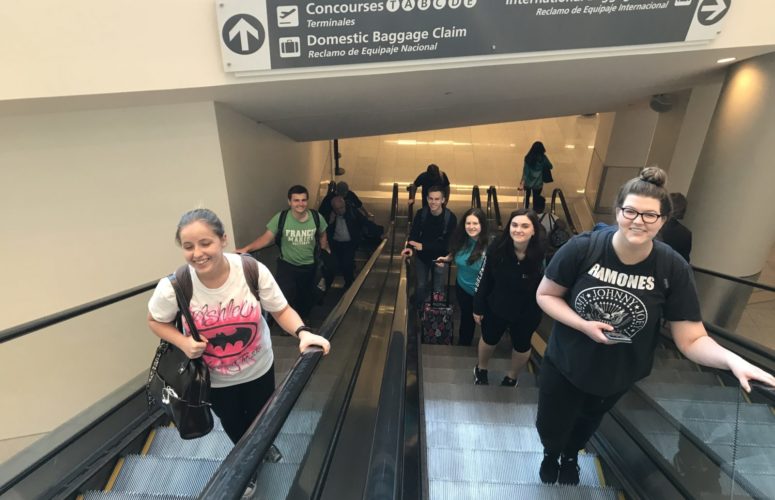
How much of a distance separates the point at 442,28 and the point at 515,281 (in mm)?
2093

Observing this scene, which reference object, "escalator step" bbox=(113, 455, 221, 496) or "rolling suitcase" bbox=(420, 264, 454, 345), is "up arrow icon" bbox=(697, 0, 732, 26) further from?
"escalator step" bbox=(113, 455, 221, 496)

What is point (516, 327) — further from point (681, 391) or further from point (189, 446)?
point (189, 446)

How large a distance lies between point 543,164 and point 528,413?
554 cm

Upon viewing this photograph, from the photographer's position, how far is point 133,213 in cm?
462

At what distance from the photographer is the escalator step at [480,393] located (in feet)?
12.0

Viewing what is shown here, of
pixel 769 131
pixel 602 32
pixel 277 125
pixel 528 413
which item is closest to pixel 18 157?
pixel 277 125

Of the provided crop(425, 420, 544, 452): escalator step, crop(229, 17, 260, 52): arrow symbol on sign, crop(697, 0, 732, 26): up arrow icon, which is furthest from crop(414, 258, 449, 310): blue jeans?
crop(697, 0, 732, 26): up arrow icon

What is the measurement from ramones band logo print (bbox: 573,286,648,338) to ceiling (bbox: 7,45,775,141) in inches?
102

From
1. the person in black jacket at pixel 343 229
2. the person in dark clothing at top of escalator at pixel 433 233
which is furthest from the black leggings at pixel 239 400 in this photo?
the person in black jacket at pixel 343 229

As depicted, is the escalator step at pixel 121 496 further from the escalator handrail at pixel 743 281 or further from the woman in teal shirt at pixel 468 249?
the escalator handrail at pixel 743 281

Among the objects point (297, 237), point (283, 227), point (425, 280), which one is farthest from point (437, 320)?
point (283, 227)

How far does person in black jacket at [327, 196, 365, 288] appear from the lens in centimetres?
605

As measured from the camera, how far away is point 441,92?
509 cm

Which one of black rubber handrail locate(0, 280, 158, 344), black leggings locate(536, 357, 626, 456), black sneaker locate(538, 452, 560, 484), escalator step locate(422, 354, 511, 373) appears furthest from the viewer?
escalator step locate(422, 354, 511, 373)
